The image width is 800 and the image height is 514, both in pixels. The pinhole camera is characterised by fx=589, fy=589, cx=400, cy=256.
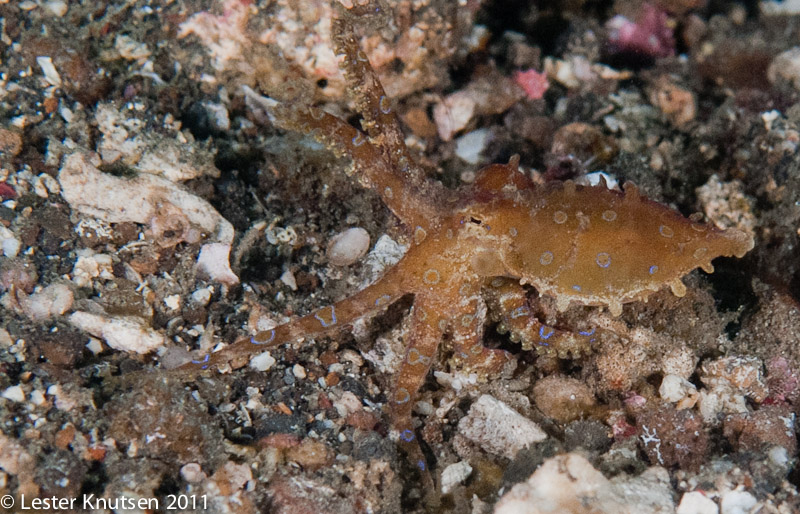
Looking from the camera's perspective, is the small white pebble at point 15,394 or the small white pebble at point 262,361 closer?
the small white pebble at point 15,394

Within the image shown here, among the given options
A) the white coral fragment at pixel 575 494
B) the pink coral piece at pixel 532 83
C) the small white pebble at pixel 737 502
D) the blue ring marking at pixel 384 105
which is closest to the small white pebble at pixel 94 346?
the blue ring marking at pixel 384 105

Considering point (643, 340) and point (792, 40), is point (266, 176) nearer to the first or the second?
point (643, 340)

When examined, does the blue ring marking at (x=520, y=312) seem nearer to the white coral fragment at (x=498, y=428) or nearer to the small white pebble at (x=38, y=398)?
the white coral fragment at (x=498, y=428)

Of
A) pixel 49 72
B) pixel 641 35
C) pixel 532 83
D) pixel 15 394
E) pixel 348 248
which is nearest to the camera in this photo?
pixel 15 394

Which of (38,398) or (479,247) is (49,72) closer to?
(38,398)

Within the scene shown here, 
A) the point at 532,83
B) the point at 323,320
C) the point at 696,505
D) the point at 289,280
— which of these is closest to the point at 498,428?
the point at 696,505

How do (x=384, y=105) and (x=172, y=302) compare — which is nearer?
(x=384, y=105)

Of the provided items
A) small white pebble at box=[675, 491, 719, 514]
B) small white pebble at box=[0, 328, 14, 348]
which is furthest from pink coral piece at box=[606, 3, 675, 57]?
small white pebble at box=[0, 328, 14, 348]
